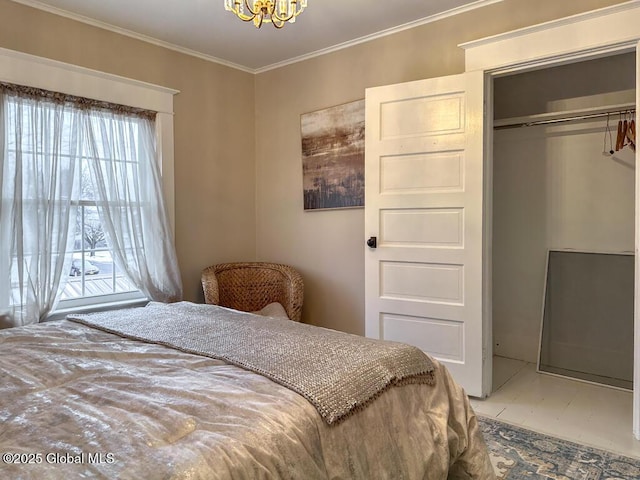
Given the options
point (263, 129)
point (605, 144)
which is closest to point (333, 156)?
point (263, 129)

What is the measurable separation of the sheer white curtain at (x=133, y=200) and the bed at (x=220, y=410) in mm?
1297

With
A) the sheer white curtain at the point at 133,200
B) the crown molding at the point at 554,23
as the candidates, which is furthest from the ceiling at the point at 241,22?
the sheer white curtain at the point at 133,200

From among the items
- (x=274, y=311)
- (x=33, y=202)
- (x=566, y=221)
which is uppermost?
(x=33, y=202)

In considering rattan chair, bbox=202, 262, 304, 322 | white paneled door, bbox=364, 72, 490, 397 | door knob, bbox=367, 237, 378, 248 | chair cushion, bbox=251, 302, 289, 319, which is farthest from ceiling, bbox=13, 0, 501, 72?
chair cushion, bbox=251, 302, 289, 319

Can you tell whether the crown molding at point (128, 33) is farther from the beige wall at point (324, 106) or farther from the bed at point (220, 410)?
the bed at point (220, 410)

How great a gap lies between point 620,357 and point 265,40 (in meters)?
3.57

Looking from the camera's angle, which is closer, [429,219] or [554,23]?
[554,23]

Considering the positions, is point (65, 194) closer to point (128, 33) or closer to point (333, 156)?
point (128, 33)

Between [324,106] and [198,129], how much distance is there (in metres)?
1.08

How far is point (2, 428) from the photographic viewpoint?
1.06 m

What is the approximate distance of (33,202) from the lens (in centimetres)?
280

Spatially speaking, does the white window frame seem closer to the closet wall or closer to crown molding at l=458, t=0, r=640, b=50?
crown molding at l=458, t=0, r=640, b=50

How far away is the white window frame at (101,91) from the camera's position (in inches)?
109

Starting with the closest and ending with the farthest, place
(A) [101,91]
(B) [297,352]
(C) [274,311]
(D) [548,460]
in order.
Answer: (B) [297,352] → (D) [548,460] → (A) [101,91] → (C) [274,311]
